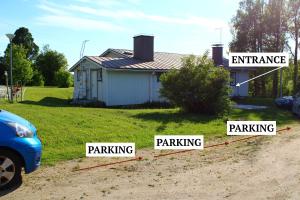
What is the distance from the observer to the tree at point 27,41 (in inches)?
2852

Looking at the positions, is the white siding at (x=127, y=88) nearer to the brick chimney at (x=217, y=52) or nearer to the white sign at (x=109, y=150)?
the brick chimney at (x=217, y=52)

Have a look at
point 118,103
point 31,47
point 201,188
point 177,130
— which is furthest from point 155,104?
point 31,47

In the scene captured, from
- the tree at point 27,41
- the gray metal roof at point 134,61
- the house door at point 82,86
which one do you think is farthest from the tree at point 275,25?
the tree at point 27,41

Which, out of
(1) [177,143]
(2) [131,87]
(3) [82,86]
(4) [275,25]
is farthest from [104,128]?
(4) [275,25]

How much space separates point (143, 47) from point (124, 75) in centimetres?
358

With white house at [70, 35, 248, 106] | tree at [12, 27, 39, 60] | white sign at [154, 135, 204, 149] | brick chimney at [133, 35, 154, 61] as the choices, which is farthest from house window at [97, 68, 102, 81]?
tree at [12, 27, 39, 60]

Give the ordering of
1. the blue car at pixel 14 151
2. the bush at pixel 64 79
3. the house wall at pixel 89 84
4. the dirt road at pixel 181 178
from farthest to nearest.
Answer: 1. the bush at pixel 64 79
2. the house wall at pixel 89 84
3. the blue car at pixel 14 151
4. the dirt road at pixel 181 178

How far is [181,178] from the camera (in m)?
7.10

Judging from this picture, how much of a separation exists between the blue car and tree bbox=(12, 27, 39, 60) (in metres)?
68.8

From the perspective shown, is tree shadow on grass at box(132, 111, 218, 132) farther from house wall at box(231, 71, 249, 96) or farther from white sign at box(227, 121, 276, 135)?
house wall at box(231, 71, 249, 96)

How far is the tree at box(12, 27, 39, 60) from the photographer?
238ft

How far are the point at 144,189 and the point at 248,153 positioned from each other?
396cm

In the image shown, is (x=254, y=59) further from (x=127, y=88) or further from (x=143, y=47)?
(x=143, y=47)

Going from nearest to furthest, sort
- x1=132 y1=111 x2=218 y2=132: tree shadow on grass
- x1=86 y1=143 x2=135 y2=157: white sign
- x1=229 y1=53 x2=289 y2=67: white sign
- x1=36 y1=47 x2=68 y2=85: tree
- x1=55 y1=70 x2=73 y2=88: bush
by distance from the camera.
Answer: x1=86 y1=143 x2=135 y2=157: white sign, x1=229 y1=53 x2=289 y2=67: white sign, x1=132 y1=111 x2=218 y2=132: tree shadow on grass, x1=55 y1=70 x2=73 y2=88: bush, x1=36 y1=47 x2=68 y2=85: tree
